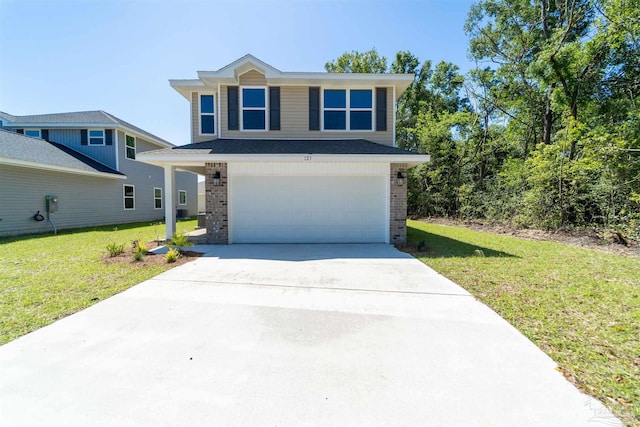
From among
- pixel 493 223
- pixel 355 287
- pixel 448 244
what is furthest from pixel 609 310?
pixel 493 223

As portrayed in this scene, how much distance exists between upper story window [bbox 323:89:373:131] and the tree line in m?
7.12

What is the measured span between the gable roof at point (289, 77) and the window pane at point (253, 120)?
3.65 feet

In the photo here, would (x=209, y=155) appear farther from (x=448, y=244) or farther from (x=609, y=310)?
(x=609, y=310)

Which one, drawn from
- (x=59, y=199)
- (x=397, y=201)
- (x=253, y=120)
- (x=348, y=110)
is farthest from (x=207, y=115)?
(x=59, y=199)

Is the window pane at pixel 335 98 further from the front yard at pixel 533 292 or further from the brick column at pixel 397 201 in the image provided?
the front yard at pixel 533 292

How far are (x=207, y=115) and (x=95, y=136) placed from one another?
9074 mm

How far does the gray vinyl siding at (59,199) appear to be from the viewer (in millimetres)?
9844

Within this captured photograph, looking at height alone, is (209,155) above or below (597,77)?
below

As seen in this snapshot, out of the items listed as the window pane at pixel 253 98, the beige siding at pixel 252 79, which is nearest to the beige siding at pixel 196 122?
the window pane at pixel 253 98

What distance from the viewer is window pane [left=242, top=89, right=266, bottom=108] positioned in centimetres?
940

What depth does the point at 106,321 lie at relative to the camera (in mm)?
3162

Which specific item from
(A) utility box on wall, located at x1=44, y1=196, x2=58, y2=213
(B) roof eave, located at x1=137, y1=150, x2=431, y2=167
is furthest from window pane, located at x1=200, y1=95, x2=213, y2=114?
(A) utility box on wall, located at x1=44, y1=196, x2=58, y2=213

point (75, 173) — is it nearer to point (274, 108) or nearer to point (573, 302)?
point (274, 108)

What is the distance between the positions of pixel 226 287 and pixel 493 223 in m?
12.9
